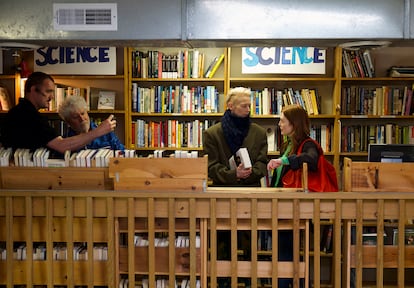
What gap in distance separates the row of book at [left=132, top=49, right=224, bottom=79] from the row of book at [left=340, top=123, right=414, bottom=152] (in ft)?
4.83

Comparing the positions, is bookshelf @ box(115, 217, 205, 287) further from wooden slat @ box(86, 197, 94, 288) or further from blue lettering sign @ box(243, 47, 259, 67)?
blue lettering sign @ box(243, 47, 259, 67)

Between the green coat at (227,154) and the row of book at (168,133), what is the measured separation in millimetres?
1442

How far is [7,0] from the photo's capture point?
2.63 metres

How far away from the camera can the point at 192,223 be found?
253cm

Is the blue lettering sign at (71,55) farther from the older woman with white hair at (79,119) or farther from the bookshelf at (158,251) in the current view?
the bookshelf at (158,251)

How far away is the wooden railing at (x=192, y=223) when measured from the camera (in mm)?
2512

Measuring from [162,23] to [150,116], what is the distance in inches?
100

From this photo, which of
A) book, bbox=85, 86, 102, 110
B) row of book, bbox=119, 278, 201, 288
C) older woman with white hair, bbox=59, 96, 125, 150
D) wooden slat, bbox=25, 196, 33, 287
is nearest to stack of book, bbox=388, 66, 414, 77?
older woman with white hair, bbox=59, 96, 125, 150

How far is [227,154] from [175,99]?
1606 millimetres

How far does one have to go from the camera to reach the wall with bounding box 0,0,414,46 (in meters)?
2.54

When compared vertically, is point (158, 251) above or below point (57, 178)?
below

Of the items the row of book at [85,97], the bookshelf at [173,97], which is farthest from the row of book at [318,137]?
the row of book at [85,97]

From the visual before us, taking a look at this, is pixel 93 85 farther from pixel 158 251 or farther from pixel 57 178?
pixel 158 251

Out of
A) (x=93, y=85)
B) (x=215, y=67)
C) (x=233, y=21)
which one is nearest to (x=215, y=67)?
(x=215, y=67)
